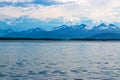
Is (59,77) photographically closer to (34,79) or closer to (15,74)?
(34,79)

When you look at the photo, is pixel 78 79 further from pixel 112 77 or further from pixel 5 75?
pixel 5 75

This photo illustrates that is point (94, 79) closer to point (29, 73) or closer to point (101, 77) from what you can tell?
point (101, 77)

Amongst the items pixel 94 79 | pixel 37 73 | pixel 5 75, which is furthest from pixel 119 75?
pixel 5 75

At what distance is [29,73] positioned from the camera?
1304 inches

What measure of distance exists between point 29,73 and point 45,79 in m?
4.42

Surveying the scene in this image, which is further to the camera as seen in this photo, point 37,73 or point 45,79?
point 37,73

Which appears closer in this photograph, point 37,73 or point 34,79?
point 34,79

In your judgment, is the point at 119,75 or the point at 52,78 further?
the point at 119,75

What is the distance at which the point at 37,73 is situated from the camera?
33094 millimetres

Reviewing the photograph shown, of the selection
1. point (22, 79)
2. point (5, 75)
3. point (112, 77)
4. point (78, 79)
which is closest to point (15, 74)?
point (5, 75)

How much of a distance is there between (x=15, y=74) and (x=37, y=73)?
2146 mm

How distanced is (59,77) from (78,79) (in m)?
1.83

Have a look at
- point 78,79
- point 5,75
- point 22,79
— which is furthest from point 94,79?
point 5,75

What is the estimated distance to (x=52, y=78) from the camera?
29.7 meters
